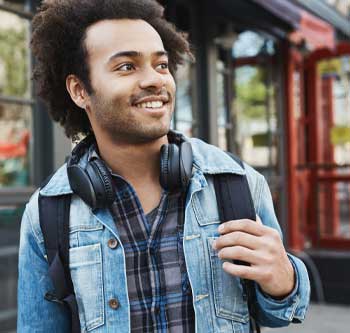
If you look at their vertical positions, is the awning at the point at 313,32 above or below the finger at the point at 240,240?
above

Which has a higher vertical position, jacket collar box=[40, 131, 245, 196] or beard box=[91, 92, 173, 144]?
beard box=[91, 92, 173, 144]

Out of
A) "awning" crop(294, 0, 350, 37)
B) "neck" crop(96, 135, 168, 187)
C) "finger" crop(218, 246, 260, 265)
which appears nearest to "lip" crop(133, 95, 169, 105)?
"neck" crop(96, 135, 168, 187)

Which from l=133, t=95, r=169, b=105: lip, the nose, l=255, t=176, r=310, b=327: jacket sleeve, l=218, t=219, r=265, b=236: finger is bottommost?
l=255, t=176, r=310, b=327: jacket sleeve

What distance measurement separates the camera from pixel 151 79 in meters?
1.53

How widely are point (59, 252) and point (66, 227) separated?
0.07 metres

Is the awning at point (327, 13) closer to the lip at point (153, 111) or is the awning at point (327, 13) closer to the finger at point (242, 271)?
the lip at point (153, 111)

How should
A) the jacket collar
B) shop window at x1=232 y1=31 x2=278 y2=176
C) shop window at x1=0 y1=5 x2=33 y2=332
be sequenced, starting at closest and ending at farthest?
the jacket collar < shop window at x1=0 y1=5 x2=33 y2=332 < shop window at x1=232 y1=31 x2=278 y2=176

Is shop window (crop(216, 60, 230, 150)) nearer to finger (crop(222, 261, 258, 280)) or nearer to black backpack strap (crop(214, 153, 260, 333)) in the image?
black backpack strap (crop(214, 153, 260, 333))

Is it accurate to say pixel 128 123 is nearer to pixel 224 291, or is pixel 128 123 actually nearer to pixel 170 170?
pixel 170 170

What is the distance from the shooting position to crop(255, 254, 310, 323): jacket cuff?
1449mm

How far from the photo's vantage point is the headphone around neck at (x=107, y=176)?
1.53m

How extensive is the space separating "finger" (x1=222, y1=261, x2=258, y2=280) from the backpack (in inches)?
2.8

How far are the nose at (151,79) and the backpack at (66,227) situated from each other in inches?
13.3

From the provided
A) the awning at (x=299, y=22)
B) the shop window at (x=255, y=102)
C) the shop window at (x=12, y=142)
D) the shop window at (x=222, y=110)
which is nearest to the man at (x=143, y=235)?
the shop window at (x=12, y=142)
